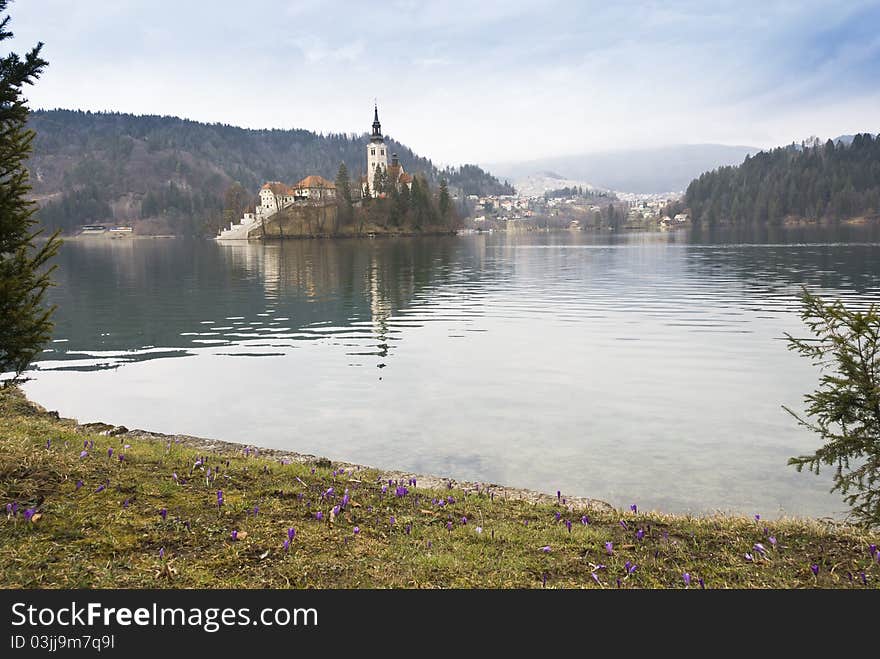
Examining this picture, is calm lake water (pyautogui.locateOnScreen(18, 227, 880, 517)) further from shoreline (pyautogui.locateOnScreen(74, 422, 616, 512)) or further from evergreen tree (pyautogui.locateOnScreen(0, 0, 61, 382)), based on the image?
evergreen tree (pyautogui.locateOnScreen(0, 0, 61, 382))

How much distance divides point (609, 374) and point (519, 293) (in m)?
32.0

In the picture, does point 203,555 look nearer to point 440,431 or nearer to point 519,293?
point 440,431

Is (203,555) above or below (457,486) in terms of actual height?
above

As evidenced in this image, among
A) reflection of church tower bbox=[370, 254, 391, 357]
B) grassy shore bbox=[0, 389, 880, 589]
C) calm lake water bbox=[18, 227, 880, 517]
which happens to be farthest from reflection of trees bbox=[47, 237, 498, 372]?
grassy shore bbox=[0, 389, 880, 589]

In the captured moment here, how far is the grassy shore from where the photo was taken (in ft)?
24.2

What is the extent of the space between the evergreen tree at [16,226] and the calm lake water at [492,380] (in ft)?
29.4

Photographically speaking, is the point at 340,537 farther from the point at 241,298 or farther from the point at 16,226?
the point at 241,298

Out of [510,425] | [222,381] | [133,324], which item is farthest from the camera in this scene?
[133,324]

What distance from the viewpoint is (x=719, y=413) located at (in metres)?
20.3

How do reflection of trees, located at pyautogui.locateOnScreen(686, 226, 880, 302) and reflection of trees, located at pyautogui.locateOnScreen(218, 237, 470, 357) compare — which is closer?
reflection of trees, located at pyautogui.locateOnScreen(218, 237, 470, 357)

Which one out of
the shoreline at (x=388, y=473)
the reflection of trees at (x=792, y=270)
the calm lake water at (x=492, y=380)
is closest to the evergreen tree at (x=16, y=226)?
the shoreline at (x=388, y=473)

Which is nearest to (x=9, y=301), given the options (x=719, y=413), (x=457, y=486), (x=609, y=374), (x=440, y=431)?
(x=457, y=486)

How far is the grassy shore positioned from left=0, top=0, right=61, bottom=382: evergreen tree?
178 cm

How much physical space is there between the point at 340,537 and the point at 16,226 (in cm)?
657
